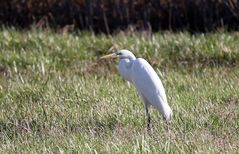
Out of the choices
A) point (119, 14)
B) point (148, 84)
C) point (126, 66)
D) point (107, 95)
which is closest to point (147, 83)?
point (148, 84)

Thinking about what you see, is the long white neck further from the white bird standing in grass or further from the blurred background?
the blurred background

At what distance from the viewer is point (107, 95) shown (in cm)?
803

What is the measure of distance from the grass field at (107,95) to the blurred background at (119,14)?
1.35m

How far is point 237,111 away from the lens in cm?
712

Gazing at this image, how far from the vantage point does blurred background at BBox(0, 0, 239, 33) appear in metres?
12.8

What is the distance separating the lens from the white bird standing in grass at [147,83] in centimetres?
671

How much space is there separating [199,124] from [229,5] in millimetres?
6143

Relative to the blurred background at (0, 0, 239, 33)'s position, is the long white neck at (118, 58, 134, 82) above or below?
above

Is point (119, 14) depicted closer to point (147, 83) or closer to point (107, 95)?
point (107, 95)

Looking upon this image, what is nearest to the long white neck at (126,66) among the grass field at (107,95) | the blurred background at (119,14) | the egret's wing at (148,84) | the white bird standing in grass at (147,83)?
the white bird standing in grass at (147,83)

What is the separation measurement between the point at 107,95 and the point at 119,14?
207 inches

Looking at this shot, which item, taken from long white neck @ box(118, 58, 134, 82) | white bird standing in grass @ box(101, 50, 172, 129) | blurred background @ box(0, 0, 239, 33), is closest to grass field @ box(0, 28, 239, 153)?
white bird standing in grass @ box(101, 50, 172, 129)

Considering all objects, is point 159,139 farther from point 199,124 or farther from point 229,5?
point 229,5

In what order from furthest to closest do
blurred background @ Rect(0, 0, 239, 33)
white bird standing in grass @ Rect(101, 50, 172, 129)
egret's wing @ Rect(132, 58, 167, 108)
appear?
blurred background @ Rect(0, 0, 239, 33) → egret's wing @ Rect(132, 58, 167, 108) → white bird standing in grass @ Rect(101, 50, 172, 129)
